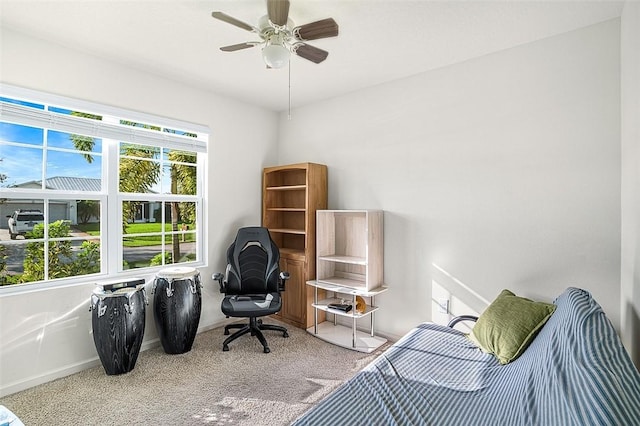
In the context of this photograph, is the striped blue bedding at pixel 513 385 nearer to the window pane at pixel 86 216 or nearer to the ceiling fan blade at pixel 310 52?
the ceiling fan blade at pixel 310 52

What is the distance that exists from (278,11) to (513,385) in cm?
243

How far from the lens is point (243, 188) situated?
419cm

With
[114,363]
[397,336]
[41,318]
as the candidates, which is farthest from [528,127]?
[41,318]

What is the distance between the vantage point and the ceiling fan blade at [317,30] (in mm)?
1957

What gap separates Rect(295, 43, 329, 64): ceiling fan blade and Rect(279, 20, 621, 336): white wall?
133 centimetres

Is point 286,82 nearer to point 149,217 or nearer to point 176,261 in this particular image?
point 149,217

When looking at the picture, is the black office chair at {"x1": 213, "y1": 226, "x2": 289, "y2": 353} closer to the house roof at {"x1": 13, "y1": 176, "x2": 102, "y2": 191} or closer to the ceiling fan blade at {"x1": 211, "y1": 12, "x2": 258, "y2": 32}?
the house roof at {"x1": 13, "y1": 176, "x2": 102, "y2": 191}

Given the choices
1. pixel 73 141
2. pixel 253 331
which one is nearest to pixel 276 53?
pixel 73 141

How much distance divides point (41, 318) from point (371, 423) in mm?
2756

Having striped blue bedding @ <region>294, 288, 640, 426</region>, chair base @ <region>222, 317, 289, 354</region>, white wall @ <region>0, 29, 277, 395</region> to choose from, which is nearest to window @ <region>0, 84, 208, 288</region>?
white wall @ <region>0, 29, 277, 395</region>

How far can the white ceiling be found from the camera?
219 cm

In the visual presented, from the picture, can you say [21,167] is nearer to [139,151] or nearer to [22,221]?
[22,221]

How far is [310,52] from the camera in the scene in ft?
7.67

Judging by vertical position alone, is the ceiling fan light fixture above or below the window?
above
